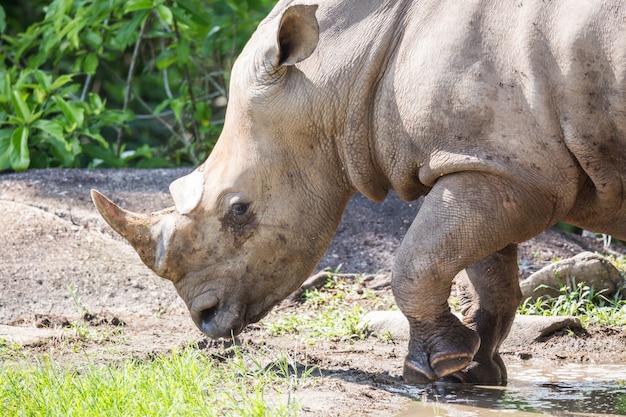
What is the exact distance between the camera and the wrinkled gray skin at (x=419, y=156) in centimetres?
438

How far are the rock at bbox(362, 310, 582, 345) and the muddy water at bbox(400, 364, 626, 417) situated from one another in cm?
40

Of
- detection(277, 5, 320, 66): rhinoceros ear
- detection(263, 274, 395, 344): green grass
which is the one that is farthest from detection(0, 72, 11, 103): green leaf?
detection(277, 5, 320, 66): rhinoceros ear

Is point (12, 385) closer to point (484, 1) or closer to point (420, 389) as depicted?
point (420, 389)

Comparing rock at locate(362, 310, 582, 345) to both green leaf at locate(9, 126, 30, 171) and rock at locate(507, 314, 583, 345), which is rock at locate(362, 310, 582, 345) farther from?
green leaf at locate(9, 126, 30, 171)

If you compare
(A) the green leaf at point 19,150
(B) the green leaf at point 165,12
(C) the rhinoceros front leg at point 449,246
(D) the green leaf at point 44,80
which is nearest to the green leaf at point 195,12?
(B) the green leaf at point 165,12

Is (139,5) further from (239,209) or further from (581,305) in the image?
(239,209)

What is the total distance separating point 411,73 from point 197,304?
1.54 m

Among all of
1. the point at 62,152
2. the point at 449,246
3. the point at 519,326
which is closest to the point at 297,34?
the point at 449,246

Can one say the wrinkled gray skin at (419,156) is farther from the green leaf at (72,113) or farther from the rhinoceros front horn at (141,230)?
the green leaf at (72,113)

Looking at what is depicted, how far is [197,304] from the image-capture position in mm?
5320

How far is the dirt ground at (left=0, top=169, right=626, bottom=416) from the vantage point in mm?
5523

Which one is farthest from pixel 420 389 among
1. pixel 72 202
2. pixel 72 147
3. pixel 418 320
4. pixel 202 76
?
pixel 202 76

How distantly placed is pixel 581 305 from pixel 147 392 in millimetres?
3258

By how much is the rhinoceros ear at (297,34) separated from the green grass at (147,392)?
1336 mm
